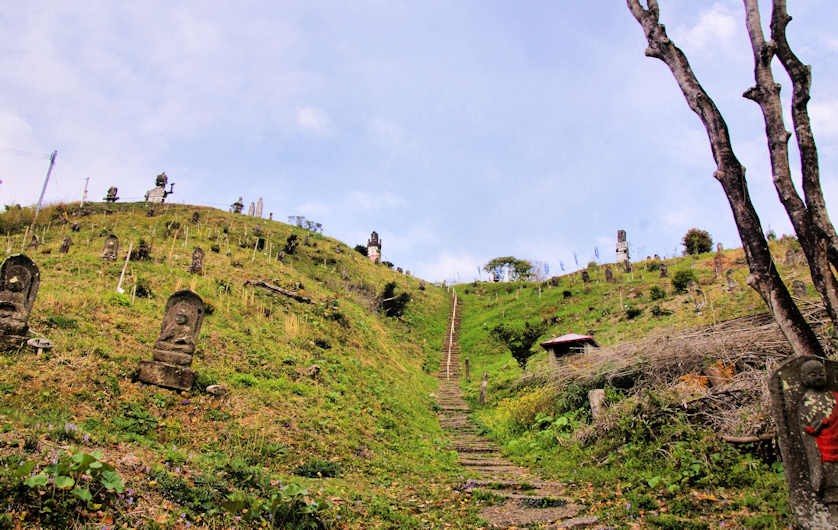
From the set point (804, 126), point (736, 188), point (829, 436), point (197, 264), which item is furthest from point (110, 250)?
point (829, 436)

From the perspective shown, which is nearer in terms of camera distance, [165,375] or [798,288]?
[165,375]

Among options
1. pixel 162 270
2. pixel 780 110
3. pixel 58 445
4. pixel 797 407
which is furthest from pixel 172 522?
pixel 162 270

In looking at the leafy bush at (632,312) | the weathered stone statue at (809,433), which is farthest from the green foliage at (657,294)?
the weathered stone statue at (809,433)

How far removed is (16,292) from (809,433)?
12377 mm

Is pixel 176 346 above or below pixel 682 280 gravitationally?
below

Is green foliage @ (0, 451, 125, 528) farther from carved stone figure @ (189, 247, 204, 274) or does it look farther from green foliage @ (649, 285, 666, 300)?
green foliage @ (649, 285, 666, 300)

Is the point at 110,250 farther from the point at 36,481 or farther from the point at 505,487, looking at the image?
the point at 505,487

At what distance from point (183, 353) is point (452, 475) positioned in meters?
5.99

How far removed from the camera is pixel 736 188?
5281 mm

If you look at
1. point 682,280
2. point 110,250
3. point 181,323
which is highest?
point 682,280

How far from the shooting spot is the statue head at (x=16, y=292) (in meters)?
8.38

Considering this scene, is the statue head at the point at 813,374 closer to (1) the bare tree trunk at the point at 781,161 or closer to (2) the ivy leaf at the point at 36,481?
(1) the bare tree trunk at the point at 781,161

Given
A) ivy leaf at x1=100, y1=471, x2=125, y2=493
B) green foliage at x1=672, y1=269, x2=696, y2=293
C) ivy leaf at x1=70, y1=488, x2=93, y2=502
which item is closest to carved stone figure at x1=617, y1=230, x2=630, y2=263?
green foliage at x1=672, y1=269, x2=696, y2=293

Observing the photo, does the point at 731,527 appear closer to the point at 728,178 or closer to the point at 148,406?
the point at 728,178
